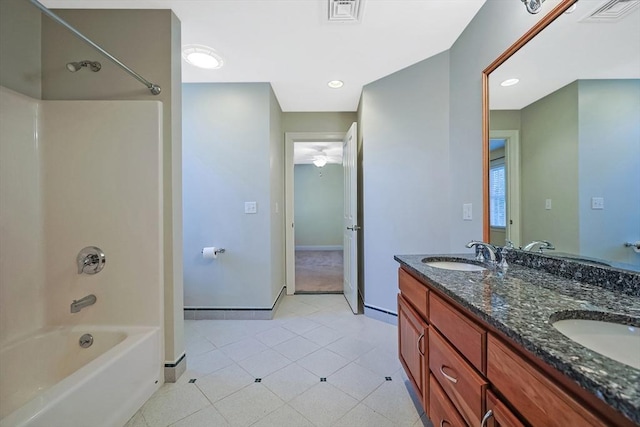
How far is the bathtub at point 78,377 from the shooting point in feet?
3.06

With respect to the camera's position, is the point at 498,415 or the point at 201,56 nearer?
the point at 498,415

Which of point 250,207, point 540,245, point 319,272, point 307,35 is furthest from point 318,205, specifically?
point 540,245

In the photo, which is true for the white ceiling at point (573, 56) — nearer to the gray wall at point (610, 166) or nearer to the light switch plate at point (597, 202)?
the gray wall at point (610, 166)

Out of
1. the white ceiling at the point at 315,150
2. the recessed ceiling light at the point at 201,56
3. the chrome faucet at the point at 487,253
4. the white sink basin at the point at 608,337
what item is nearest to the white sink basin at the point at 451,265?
the chrome faucet at the point at 487,253

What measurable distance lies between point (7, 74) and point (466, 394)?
281 cm

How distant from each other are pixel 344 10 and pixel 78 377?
2.43 meters

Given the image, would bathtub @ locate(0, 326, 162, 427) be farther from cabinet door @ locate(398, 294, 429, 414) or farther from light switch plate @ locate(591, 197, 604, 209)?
light switch plate @ locate(591, 197, 604, 209)

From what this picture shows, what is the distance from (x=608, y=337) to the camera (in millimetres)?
683

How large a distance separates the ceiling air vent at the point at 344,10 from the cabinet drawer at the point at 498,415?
2058 mm

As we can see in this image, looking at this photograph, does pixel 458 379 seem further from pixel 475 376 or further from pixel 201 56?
pixel 201 56

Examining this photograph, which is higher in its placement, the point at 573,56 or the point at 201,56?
the point at 201,56

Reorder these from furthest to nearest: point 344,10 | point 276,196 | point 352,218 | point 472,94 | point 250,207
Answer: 1. point 276,196
2. point 352,218
3. point 250,207
4. point 472,94
5. point 344,10

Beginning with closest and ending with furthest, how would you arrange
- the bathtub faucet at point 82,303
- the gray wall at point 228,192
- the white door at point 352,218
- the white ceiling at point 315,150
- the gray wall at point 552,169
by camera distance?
the gray wall at point 552,169, the bathtub faucet at point 82,303, the gray wall at point 228,192, the white door at point 352,218, the white ceiling at point 315,150

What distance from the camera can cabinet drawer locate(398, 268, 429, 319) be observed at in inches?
46.7
